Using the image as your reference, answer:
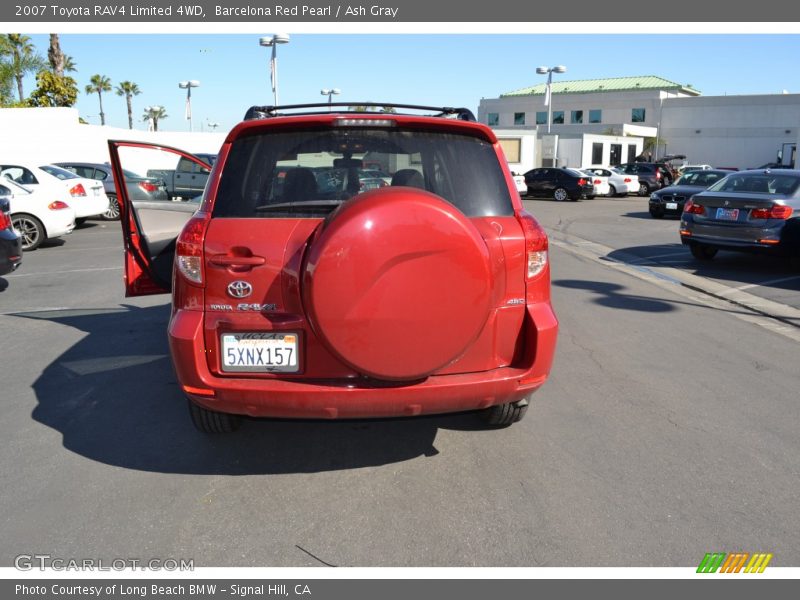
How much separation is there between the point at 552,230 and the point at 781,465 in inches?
585

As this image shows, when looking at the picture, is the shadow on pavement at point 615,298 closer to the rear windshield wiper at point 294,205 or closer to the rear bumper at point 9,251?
the rear windshield wiper at point 294,205

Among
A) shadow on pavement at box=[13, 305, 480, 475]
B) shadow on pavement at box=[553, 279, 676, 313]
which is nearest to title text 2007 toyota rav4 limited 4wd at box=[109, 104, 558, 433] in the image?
shadow on pavement at box=[13, 305, 480, 475]

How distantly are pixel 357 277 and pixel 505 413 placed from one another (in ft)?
5.64

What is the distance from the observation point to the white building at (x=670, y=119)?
6322cm

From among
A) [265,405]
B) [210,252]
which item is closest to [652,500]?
[265,405]

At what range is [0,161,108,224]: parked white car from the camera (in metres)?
14.1

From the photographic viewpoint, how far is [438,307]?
3133 mm

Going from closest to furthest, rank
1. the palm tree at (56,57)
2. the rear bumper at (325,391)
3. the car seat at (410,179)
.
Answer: the rear bumper at (325,391)
the car seat at (410,179)
the palm tree at (56,57)

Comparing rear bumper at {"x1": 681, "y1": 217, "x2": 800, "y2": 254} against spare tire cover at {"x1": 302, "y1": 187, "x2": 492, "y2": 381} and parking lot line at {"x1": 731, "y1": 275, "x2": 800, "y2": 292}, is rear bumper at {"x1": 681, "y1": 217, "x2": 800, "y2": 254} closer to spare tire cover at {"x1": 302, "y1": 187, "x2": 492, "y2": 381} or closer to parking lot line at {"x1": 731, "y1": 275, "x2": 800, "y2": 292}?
parking lot line at {"x1": 731, "y1": 275, "x2": 800, "y2": 292}

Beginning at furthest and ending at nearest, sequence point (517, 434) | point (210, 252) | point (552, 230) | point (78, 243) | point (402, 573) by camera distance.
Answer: point (552, 230) < point (78, 243) < point (517, 434) < point (210, 252) < point (402, 573)

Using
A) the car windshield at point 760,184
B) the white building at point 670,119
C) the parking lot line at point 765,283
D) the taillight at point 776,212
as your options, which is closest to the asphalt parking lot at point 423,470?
the parking lot line at point 765,283

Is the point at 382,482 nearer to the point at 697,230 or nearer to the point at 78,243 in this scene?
the point at 697,230

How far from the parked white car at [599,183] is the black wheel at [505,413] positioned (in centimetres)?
2800

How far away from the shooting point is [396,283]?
3.07 m
